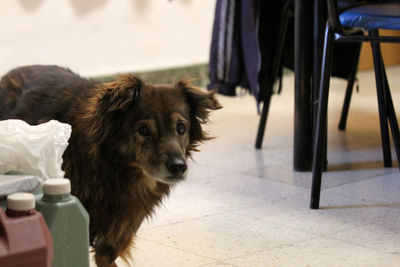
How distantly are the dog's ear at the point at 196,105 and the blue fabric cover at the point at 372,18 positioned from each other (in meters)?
0.84

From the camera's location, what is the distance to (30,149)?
1470mm

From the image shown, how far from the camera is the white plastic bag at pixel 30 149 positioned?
4.81 feet

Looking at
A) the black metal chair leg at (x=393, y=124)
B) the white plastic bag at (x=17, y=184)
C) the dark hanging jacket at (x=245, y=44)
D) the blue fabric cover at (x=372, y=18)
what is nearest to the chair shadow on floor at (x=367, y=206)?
the black metal chair leg at (x=393, y=124)

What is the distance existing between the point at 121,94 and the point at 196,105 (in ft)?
0.93

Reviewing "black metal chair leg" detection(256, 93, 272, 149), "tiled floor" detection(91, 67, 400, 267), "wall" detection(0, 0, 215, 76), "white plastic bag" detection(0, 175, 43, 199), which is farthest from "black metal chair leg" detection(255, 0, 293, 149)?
"white plastic bag" detection(0, 175, 43, 199)

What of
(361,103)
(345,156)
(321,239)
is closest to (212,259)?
(321,239)

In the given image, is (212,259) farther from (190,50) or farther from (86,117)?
(190,50)

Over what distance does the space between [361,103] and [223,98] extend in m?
1.15

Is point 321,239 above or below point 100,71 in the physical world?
above

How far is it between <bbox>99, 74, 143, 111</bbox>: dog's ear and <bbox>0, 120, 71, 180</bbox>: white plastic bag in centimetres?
36

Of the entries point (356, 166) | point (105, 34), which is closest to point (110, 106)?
point (356, 166)

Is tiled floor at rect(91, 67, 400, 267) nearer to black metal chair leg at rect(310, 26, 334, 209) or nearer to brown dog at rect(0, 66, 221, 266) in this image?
black metal chair leg at rect(310, 26, 334, 209)

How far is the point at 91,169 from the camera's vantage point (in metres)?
1.94

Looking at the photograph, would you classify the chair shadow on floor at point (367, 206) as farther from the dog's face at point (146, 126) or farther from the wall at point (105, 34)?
the wall at point (105, 34)
